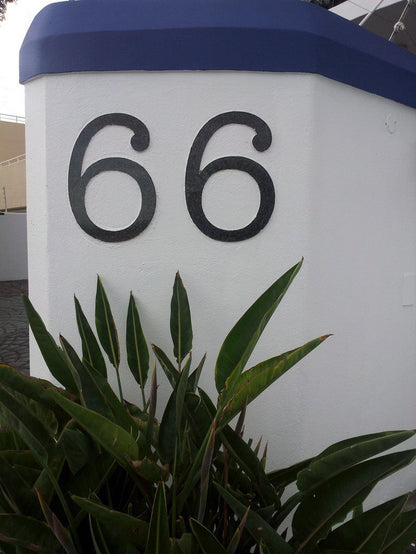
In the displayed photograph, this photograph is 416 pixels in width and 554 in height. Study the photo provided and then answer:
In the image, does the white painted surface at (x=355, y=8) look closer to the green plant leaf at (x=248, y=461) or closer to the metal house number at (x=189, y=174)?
the metal house number at (x=189, y=174)

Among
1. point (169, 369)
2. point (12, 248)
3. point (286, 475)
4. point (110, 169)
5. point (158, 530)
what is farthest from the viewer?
point (12, 248)

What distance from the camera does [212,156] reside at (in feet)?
Result: 6.63

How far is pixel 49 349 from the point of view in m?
1.52

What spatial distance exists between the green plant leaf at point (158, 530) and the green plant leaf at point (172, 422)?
23cm

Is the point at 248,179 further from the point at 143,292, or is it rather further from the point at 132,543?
the point at 132,543

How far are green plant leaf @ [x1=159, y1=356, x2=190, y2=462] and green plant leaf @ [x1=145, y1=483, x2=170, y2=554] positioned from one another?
A: 0.23m

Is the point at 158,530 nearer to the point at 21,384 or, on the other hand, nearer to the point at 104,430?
the point at 104,430

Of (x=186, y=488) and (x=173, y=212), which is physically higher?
(x=173, y=212)

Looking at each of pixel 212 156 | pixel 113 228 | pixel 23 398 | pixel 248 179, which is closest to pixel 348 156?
pixel 248 179

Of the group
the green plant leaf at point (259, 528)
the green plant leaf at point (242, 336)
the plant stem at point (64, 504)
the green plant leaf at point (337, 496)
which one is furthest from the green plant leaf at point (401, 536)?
the plant stem at point (64, 504)

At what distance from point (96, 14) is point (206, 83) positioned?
56 cm

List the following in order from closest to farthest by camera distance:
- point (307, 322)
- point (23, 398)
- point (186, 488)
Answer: point (186, 488)
point (23, 398)
point (307, 322)

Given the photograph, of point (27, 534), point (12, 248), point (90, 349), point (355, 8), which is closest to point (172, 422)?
point (27, 534)

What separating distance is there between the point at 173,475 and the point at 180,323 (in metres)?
0.66
